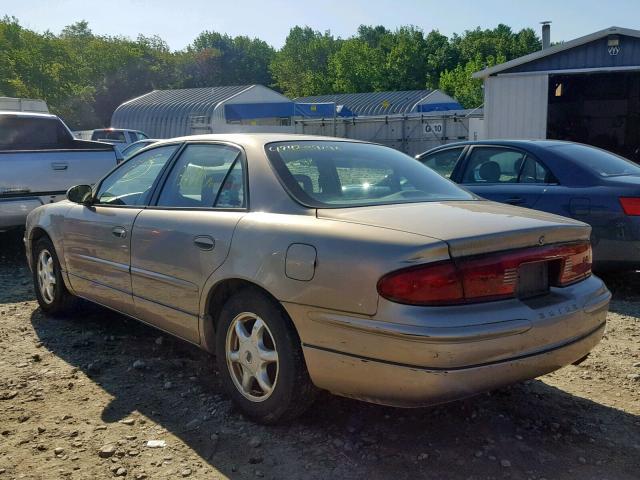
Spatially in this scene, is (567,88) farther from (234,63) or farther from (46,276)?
(234,63)

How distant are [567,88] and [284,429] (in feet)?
60.9

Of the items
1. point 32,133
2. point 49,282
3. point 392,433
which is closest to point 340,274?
point 392,433

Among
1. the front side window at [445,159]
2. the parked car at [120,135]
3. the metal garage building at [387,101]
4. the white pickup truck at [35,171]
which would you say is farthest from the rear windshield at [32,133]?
the metal garage building at [387,101]

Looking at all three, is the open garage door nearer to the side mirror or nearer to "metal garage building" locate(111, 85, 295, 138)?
"metal garage building" locate(111, 85, 295, 138)

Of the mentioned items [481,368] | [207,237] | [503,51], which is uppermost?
[503,51]

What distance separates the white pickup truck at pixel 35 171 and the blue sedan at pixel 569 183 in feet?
14.5

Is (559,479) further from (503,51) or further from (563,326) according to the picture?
(503,51)

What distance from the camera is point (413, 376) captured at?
2691 mm

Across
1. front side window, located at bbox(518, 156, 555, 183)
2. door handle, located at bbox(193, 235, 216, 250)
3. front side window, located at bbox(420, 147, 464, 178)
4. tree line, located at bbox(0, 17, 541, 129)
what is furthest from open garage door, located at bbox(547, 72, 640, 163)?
tree line, located at bbox(0, 17, 541, 129)

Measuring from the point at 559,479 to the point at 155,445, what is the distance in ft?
6.30

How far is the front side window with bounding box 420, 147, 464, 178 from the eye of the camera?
6961 mm

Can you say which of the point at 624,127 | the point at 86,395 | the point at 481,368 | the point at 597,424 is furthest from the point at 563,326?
the point at 624,127

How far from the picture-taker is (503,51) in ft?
209

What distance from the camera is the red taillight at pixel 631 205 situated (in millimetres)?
5469
